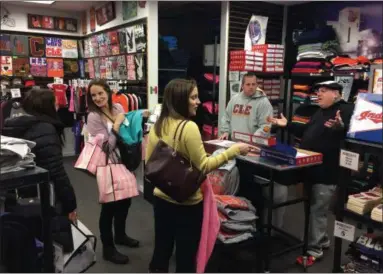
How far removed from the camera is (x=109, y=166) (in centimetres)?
260

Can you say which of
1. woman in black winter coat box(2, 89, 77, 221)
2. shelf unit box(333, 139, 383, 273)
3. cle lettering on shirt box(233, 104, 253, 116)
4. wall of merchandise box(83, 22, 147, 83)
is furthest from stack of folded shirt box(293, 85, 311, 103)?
woman in black winter coat box(2, 89, 77, 221)

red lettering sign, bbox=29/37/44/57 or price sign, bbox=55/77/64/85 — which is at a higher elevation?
red lettering sign, bbox=29/37/44/57

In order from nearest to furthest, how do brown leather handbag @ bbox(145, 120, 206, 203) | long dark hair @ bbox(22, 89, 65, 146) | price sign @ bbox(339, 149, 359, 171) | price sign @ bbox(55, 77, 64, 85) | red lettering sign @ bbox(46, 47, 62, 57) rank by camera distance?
price sign @ bbox(339, 149, 359, 171)
brown leather handbag @ bbox(145, 120, 206, 203)
long dark hair @ bbox(22, 89, 65, 146)
red lettering sign @ bbox(46, 47, 62, 57)
price sign @ bbox(55, 77, 64, 85)

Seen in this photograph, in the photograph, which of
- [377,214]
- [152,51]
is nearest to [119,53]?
[152,51]

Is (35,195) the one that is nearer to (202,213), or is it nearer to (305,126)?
(202,213)

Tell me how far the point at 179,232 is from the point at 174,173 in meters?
0.36

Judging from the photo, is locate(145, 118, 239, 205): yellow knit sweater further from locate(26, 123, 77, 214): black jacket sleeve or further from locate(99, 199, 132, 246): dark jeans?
locate(99, 199, 132, 246): dark jeans

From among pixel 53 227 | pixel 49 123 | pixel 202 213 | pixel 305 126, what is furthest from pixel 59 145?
pixel 305 126

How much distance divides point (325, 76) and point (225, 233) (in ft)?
8.45

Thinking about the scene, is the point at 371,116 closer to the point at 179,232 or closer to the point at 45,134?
the point at 179,232

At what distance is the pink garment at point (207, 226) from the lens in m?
2.01

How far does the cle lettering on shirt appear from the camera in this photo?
3.48 meters

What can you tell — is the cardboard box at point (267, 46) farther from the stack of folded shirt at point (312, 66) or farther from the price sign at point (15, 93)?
the price sign at point (15, 93)

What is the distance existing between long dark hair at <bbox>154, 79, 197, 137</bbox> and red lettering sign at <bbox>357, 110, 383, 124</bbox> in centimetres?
84
